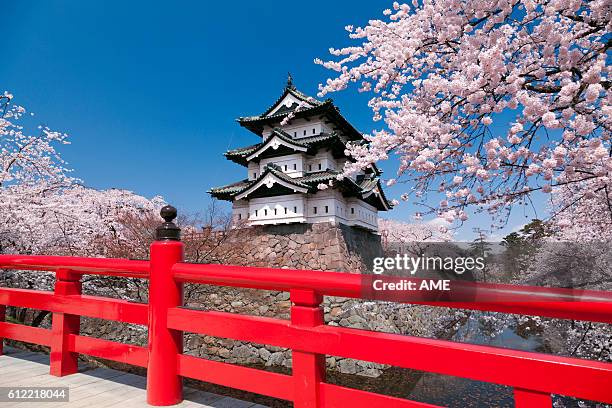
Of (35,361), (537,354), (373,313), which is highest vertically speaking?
(537,354)

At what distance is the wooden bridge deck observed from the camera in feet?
8.32

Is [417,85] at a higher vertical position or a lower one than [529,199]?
higher

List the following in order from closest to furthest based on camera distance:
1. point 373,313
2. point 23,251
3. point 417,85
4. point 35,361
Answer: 1. point 35,361
2. point 417,85
3. point 23,251
4. point 373,313

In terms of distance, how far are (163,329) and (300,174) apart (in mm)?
16510

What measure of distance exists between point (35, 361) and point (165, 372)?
7.16 ft

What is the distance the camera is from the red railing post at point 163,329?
97.8 inches

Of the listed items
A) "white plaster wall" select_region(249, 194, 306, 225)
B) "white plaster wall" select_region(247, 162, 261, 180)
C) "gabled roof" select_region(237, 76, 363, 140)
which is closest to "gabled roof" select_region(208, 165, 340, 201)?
"white plaster wall" select_region(249, 194, 306, 225)

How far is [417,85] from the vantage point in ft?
19.0

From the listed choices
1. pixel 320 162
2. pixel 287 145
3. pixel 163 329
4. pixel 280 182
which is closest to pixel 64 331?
pixel 163 329

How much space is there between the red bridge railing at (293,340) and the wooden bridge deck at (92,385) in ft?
0.47

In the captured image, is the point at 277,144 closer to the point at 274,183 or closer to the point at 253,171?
the point at 274,183

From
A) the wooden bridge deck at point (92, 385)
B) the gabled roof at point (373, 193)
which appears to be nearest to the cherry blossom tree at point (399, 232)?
the gabled roof at point (373, 193)

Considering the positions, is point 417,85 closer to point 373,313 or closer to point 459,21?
point 459,21

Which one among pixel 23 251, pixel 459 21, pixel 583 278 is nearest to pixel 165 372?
pixel 459 21
